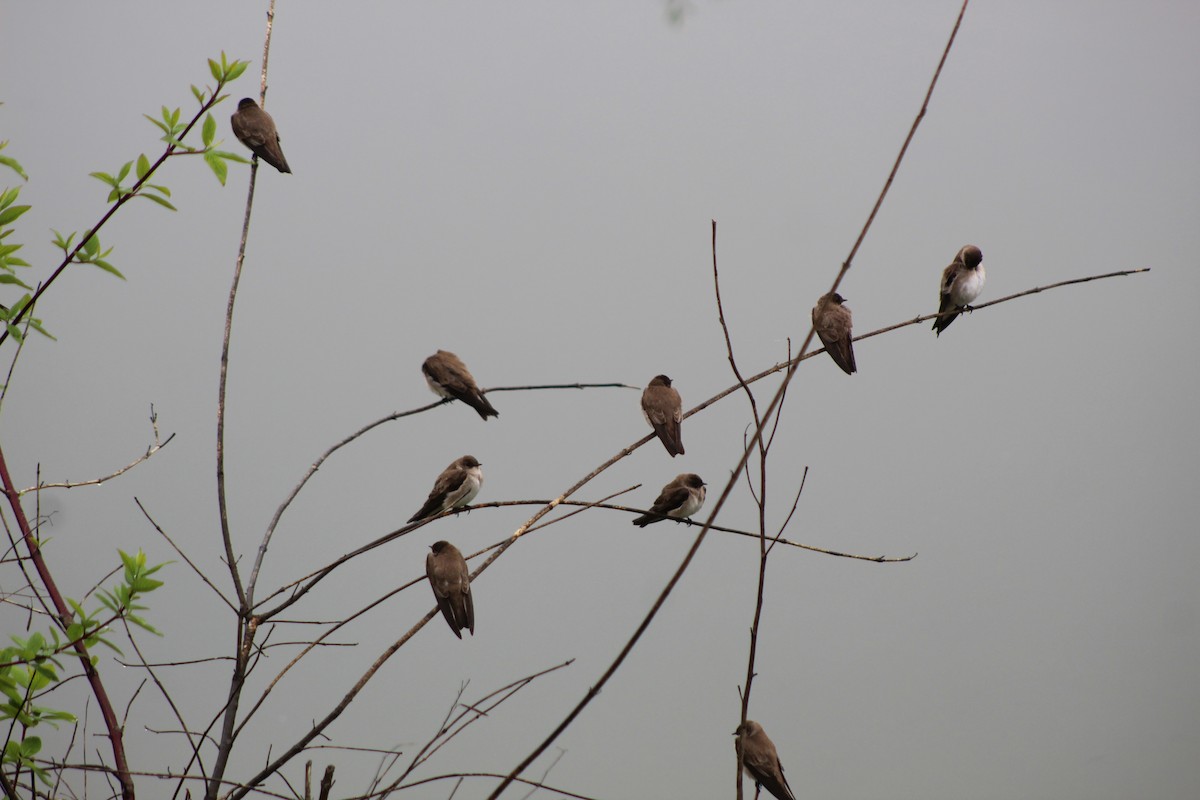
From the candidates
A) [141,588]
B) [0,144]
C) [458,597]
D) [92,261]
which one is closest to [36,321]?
[92,261]

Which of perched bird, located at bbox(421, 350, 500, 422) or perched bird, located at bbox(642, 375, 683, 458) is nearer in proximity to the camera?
perched bird, located at bbox(642, 375, 683, 458)

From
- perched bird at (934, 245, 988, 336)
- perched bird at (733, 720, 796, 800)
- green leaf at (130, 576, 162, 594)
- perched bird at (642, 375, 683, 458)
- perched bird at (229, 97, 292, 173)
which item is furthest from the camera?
perched bird at (934, 245, 988, 336)

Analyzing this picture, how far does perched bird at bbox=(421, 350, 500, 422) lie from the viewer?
116 inches

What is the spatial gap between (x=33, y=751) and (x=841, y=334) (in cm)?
201

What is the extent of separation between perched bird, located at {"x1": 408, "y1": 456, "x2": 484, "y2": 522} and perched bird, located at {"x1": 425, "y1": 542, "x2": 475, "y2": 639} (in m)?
0.80

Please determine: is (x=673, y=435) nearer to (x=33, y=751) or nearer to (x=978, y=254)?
(x=978, y=254)

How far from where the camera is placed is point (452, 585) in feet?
6.81

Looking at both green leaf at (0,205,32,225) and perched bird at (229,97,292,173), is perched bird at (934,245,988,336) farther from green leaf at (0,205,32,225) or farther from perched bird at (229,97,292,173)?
green leaf at (0,205,32,225)

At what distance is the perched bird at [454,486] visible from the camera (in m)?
3.00

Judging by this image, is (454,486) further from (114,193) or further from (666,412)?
(114,193)

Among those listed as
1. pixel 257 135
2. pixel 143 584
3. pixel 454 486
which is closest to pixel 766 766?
pixel 454 486

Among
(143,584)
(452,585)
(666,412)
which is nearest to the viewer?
(143,584)

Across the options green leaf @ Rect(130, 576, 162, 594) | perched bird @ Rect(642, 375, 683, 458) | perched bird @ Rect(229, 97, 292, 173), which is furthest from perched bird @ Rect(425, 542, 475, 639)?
perched bird @ Rect(229, 97, 292, 173)

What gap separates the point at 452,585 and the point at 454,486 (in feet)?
3.15
